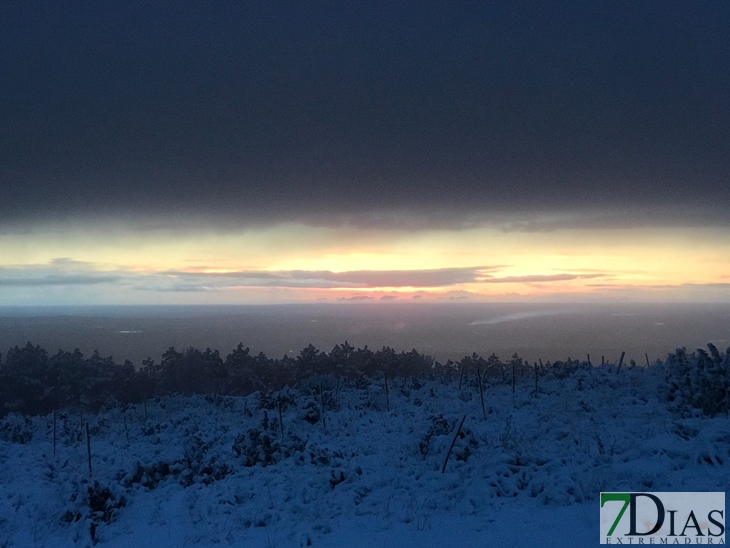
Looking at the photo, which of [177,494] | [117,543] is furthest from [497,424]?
[117,543]

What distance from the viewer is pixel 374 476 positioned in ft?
39.6

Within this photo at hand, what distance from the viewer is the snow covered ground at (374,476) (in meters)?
9.36

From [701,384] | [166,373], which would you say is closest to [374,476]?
[701,384]

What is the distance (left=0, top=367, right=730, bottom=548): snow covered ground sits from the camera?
9359mm

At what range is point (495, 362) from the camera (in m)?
42.6

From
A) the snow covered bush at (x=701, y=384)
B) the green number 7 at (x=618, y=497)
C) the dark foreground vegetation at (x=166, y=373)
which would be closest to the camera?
the green number 7 at (x=618, y=497)

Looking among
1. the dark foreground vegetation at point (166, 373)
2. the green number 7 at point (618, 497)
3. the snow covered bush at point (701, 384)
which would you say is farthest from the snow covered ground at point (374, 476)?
the dark foreground vegetation at point (166, 373)

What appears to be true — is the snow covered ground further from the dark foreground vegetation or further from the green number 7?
the dark foreground vegetation

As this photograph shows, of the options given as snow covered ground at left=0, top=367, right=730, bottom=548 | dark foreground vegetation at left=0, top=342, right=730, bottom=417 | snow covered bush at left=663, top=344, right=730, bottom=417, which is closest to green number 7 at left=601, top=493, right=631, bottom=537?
snow covered ground at left=0, top=367, right=730, bottom=548

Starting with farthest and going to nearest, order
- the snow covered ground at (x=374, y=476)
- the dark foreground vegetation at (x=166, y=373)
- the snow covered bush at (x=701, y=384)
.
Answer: the dark foreground vegetation at (x=166, y=373)
the snow covered bush at (x=701, y=384)
the snow covered ground at (x=374, y=476)

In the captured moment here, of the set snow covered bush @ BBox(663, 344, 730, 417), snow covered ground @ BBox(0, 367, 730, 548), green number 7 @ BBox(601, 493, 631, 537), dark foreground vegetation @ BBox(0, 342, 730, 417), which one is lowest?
dark foreground vegetation @ BBox(0, 342, 730, 417)

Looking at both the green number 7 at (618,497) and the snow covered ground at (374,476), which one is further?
the snow covered ground at (374,476)

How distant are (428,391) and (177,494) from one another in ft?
45.0

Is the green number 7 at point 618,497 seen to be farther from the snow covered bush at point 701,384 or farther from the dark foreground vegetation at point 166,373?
the dark foreground vegetation at point 166,373
